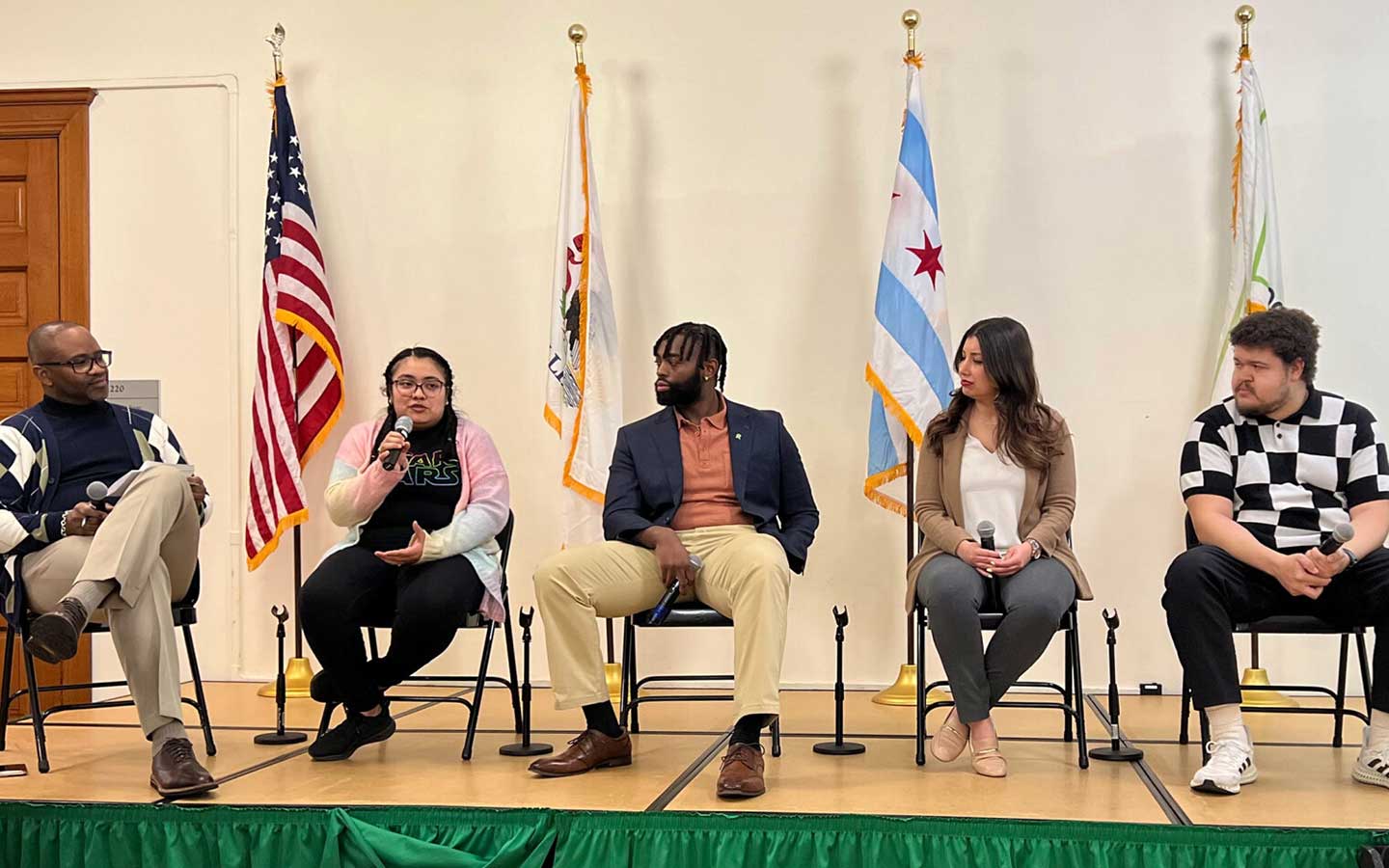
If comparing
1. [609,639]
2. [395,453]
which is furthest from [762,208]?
[395,453]

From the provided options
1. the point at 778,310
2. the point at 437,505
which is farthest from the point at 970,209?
the point at 437,505

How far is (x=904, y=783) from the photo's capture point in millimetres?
3207

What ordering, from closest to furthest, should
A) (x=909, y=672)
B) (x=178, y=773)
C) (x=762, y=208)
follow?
(x=178, y=773) < (x=909, y=672) < (x=762, y=208)

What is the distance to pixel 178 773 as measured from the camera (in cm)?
309

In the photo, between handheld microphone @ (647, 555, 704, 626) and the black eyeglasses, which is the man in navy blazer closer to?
handheld microphone @ (647, 555, 704, 626)

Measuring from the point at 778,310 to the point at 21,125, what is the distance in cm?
315

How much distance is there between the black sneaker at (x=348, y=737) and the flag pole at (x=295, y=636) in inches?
49.3

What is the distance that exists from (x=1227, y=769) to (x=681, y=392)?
1649 mm

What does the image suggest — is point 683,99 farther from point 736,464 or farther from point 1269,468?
point 1269,468

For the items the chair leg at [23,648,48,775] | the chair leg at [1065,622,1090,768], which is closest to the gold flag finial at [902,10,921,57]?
the chair leg at [1065,622,1090,768]

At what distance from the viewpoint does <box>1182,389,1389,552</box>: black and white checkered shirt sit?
10.9 ft

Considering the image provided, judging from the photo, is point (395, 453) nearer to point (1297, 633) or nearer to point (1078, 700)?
point (1078, 700)

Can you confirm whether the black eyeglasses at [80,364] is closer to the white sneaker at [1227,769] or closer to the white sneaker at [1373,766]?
the white sneaker at [1227,769]

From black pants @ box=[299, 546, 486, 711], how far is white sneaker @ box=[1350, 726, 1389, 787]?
2.23 metres
